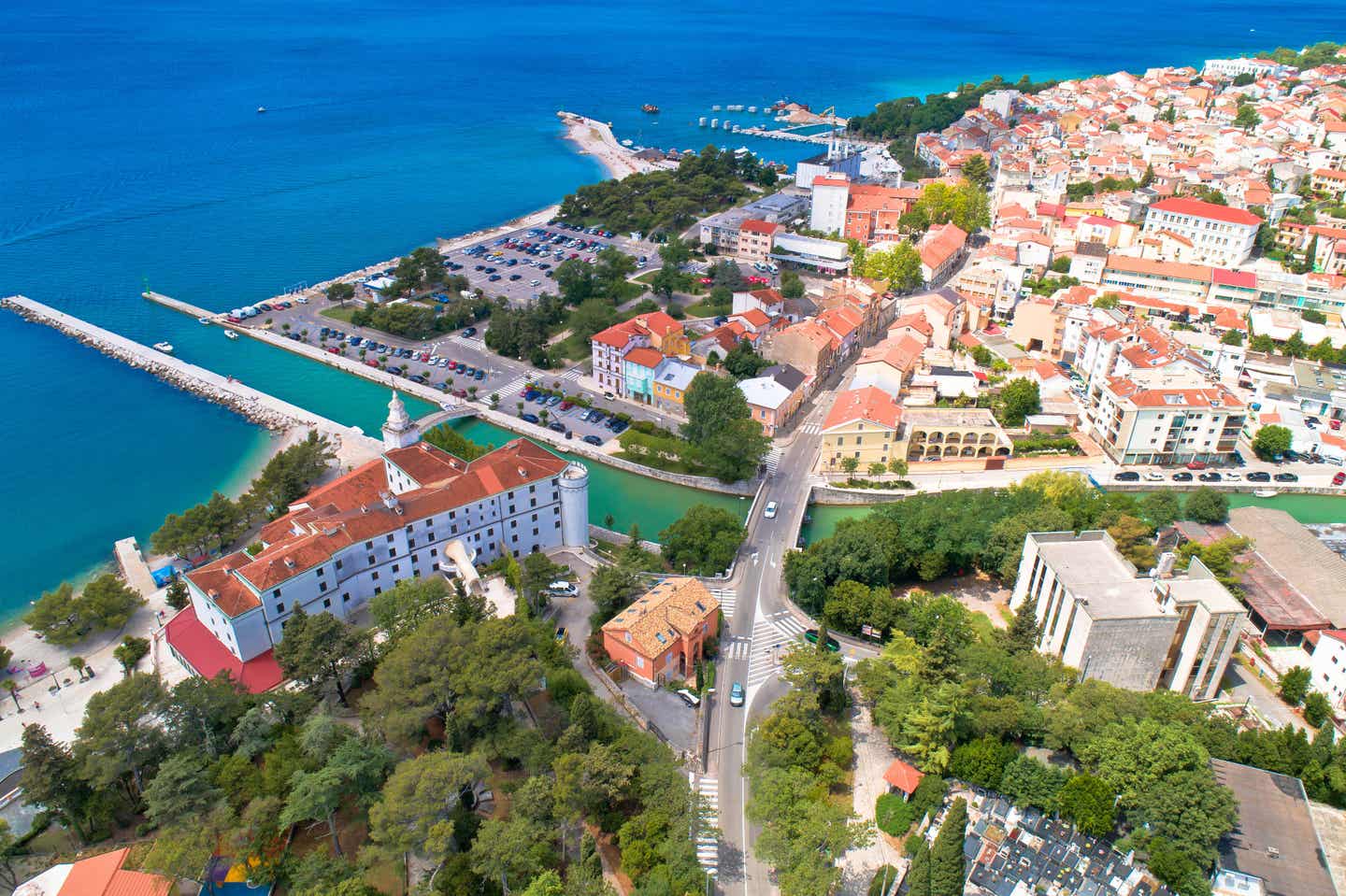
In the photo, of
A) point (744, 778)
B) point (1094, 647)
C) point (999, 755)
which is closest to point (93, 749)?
point (744, 778)

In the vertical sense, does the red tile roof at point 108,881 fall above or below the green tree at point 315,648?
below

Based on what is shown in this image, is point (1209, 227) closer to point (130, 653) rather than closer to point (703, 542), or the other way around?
point (703, 542)

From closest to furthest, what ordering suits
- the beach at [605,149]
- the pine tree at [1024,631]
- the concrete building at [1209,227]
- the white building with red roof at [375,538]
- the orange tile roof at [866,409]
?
the white building with red roof at [375,538], the pine tree at [1024,631], the orange tile roof at [866,409], the concrete building at [1209,227], the beach at [605,149]

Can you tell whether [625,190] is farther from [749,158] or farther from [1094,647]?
[1094,647]

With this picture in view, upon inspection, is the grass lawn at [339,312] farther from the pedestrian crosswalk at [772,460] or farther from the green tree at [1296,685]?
the green tree at [1296,685]

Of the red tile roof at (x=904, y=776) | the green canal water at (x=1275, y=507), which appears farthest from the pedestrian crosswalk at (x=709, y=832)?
the green canal water at (x=1275, y=507)

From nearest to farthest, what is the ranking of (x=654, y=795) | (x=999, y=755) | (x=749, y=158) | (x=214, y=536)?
(x=654, y=795)
(x=999, y=755)
(x=214, y=536)
(x=749, y=158)
